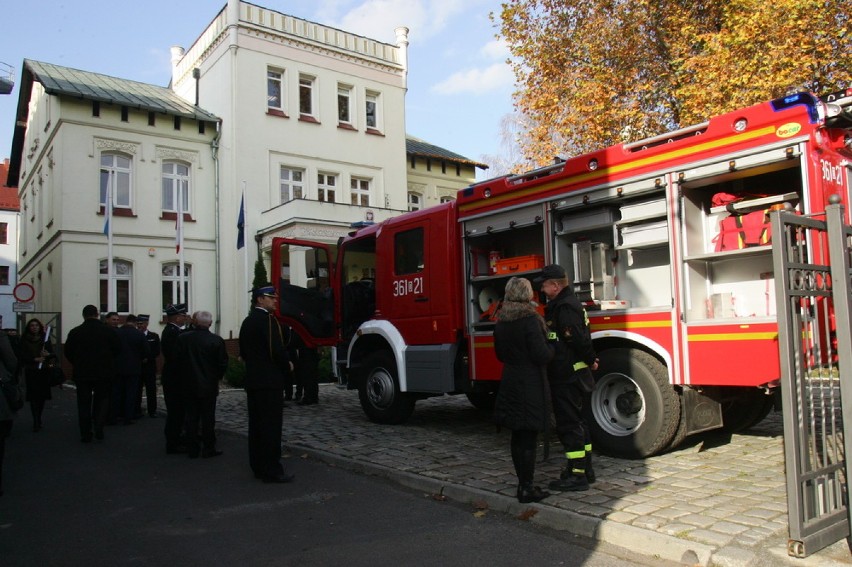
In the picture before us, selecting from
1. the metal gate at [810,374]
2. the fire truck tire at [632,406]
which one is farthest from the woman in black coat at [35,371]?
the metal gate at [810,374]

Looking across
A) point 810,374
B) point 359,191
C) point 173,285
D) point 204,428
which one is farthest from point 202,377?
point 359,191

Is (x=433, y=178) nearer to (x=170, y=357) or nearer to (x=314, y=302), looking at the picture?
(x=314, y=302)

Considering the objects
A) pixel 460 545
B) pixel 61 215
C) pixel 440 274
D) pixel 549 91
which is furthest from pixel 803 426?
pixel 61 215

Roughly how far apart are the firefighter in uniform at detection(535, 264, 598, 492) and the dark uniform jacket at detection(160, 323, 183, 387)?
4862 mm

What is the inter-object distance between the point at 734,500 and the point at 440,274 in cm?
439

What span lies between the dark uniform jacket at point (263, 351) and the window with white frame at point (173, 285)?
18.2 meters

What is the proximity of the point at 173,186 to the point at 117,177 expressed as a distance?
72.4 inches

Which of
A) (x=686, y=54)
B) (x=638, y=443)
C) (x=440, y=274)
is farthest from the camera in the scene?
(x=686, y=54)

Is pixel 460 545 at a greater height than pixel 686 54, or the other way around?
pixel 686 54

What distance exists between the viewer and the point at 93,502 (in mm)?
6086

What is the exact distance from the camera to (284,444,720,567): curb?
422 centimetres

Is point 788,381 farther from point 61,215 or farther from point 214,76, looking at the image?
point 214,76

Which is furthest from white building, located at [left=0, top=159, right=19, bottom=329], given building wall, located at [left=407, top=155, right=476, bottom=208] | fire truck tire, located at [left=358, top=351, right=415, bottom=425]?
fire truck tire, located at [left=358, top=351, right=415, bottom=425]

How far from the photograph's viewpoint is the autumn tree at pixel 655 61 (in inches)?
508
